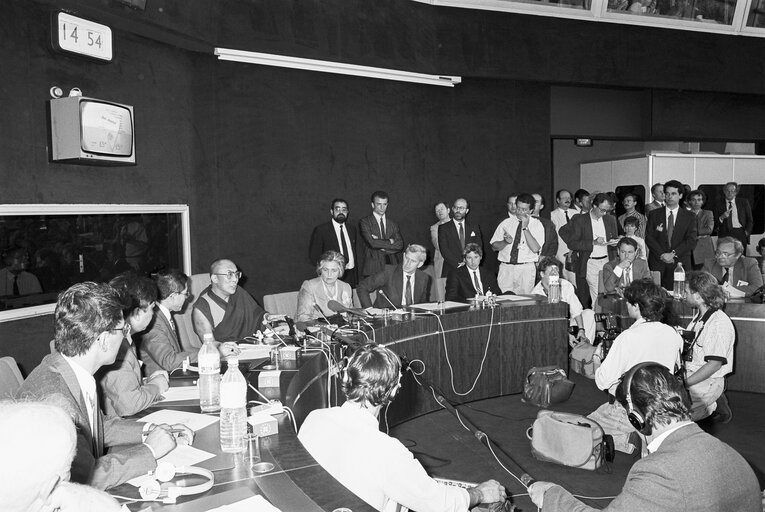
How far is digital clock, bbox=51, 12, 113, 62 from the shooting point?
432 centimetres

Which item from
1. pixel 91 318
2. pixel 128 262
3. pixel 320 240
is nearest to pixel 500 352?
pixel 320 240

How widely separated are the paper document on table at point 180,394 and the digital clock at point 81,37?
8.96 ft

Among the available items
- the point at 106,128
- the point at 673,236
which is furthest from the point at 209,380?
the point at 673,236

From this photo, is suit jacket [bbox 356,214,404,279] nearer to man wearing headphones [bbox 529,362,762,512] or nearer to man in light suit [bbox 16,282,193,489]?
man in light suit [bbox 16,282,193,489]

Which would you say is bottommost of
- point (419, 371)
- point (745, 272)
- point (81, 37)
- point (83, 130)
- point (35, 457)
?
point (419, 371)

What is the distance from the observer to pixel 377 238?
6.41 meters

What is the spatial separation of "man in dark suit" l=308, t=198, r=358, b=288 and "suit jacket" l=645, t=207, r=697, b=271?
3.27 m

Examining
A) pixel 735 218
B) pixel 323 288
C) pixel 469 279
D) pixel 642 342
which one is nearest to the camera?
pixel 642 342

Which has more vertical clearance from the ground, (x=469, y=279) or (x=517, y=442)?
(x=469, y=279)

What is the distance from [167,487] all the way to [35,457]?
81cm

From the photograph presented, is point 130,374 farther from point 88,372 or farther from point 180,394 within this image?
point 88,372

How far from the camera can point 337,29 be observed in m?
6.60

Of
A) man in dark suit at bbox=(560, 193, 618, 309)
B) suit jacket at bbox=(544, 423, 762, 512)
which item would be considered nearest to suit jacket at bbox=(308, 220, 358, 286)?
man in dark suit at bbox=(560, 193, 618, 309)

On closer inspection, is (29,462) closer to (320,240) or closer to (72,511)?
(72,511)
